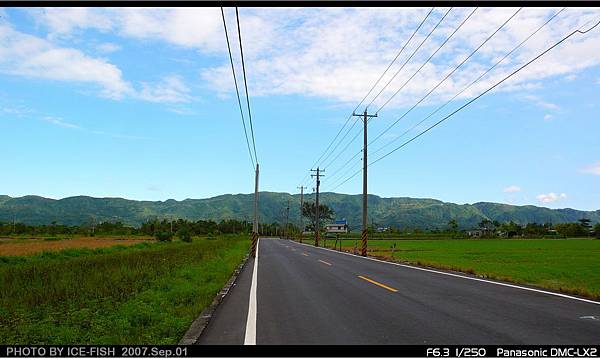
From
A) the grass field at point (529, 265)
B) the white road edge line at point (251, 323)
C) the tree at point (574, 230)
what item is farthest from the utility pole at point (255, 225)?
the tree at point (574, 230)

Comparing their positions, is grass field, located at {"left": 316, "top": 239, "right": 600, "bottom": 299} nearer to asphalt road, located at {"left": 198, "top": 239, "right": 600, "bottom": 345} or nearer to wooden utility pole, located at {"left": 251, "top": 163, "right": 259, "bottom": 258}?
asphalt road, located at {"left": 198, "top": 239, "right": 600, "bottom": 345}

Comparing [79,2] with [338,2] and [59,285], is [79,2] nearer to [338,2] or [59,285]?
[338,2]

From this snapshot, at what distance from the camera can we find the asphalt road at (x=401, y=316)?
24.2 feet

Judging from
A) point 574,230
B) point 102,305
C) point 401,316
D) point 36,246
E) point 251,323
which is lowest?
point 36,246

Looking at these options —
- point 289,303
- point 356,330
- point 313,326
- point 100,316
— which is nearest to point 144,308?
point 100,316

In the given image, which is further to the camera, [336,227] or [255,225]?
[336,227]

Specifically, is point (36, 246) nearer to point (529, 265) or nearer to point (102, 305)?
point (102, 305)

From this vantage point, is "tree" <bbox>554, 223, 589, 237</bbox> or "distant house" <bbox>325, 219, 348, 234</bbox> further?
"tree" <bbox>554, 223, 589, 237</bbox>

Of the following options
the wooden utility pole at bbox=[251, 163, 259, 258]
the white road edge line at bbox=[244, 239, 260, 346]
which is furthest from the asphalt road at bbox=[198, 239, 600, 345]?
the wooden utility pole at bbox=[251, 163, 259, 258]

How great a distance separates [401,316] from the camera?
9227 millimetres

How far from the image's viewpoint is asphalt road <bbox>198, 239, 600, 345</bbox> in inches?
291

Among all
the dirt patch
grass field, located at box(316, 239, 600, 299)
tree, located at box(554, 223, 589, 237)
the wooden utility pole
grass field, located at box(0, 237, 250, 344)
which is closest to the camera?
grass field, located at box(0, 237, 250, 344)

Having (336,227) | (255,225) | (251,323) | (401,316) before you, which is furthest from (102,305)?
(336,227)

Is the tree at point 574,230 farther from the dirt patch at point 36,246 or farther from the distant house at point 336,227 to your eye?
the dirt patch at point 36,246
